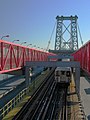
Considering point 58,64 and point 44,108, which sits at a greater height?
point 58,64

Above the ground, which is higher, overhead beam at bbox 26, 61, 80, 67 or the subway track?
overhead beam at bbox 26, 61, 80, 67

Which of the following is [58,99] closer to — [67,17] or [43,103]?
[43,103]

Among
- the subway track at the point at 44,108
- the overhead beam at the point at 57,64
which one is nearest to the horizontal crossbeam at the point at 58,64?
the overhead beam at the point at 57,64

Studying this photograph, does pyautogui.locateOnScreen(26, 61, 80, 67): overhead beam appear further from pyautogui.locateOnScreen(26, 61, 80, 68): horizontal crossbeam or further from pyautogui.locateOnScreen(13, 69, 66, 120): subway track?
pyautogui.locateOnScreen(13, 69, 66, 120): subway track

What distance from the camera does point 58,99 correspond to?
31.5m

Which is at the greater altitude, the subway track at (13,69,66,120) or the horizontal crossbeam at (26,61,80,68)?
the horizontal crossbeam at (26,61,80,68)

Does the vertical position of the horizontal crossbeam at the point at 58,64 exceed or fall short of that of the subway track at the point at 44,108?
it exceeds it

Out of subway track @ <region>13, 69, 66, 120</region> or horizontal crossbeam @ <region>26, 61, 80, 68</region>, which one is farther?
horizontal crossbeam @ <region>26, 61, 80, 68</region>

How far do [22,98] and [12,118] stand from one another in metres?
9.06

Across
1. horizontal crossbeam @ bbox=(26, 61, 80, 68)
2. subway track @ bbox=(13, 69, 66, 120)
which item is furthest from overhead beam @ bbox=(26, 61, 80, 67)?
subway track @ bbox=(13, 69, 66, 120)

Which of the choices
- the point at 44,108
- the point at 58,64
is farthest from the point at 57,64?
the point at 44,108

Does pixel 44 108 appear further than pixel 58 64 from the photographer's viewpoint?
No

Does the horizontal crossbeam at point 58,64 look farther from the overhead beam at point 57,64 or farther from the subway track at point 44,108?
the subway track at point 44,108

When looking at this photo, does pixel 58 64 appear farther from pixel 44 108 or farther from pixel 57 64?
pixel 44 108
